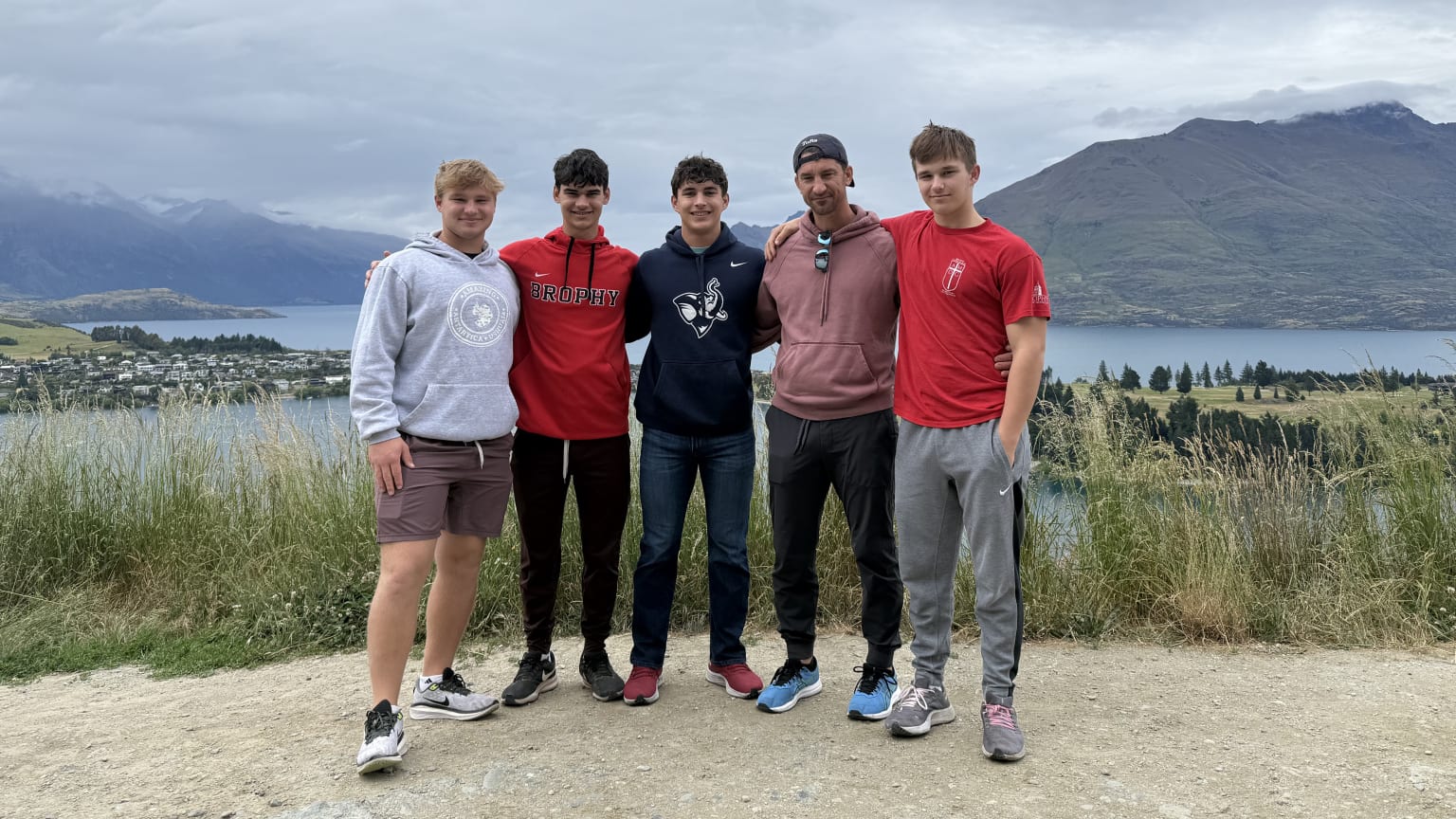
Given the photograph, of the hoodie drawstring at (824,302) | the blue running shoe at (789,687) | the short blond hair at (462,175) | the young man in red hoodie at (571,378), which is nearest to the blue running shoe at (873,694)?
the blue running shoe at (789,687)

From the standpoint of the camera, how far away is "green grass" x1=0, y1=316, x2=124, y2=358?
12780 millimetres

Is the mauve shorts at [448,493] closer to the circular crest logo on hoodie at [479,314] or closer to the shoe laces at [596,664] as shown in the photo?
the circular crest logo on hoodie at [479,314]

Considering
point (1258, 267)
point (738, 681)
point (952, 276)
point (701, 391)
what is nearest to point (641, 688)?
point (738, 681)

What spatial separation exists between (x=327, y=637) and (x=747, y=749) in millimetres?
2663

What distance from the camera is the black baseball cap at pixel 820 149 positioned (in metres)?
3.26

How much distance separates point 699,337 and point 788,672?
1.45 m

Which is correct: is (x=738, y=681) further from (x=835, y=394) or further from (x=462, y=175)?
(x=462, y=175)

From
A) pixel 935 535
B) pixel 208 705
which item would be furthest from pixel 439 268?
pixel 208 705

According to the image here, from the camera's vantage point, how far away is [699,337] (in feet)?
11.1

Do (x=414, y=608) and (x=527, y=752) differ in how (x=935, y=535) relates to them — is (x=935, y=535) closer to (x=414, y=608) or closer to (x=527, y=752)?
(x=527, y=752)

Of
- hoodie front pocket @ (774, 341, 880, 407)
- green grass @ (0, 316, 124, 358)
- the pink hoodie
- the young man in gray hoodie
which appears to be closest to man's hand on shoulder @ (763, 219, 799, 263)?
the pink hoodie

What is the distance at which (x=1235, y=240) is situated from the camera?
178m

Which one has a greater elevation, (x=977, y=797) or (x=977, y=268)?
(x=977, y=268)

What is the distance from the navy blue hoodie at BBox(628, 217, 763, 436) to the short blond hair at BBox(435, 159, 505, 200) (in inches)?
27.9
